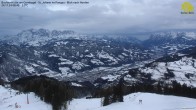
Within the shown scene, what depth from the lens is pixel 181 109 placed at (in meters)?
71.2

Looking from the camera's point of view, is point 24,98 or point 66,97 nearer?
point 66,97

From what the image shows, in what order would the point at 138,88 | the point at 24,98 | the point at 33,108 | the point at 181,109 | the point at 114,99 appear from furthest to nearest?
the point at 138,88, the point at 24,98, the point at 33,108, the point at 114,99, the point at 181,109

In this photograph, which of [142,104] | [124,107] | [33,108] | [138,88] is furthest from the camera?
[138,88]

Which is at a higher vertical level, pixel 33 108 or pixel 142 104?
pixel 142 104

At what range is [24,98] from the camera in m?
127

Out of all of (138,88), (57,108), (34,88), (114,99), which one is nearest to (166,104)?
(114,99)

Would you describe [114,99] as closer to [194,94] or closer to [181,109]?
[181,109]

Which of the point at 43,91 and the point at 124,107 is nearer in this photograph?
the point at 124,107

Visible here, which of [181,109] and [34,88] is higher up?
[181,109]

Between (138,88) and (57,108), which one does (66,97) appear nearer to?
(57,108)

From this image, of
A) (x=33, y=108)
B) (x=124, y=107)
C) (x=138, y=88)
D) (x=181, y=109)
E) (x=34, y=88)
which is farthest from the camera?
(x=138, y=88)

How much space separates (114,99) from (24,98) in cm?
4568

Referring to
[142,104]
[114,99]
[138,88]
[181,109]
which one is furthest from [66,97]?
[138,88]

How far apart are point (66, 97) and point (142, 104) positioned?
39732 millimetres
